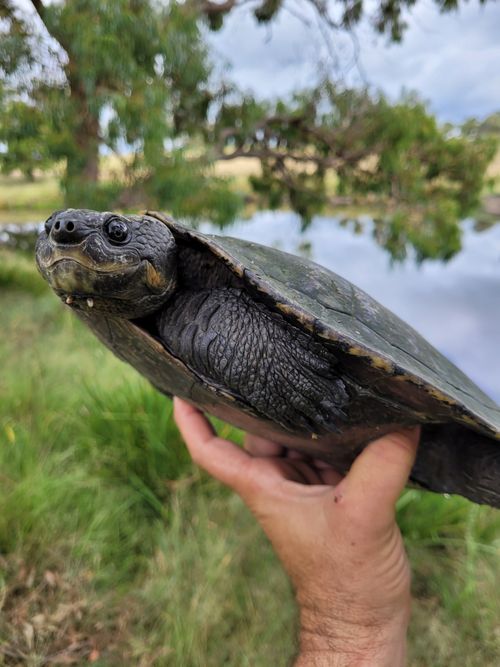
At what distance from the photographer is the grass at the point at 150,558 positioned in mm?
1271

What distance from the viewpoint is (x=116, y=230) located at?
80 centimetres

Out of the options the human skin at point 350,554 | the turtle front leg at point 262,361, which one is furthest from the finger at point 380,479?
the turtle front leg at point 262,361

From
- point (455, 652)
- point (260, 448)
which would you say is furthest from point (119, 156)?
point (455, 652)

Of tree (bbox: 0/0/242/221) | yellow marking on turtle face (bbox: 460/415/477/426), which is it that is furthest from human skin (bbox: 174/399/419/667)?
tree (bbox: 0/0/242/221)

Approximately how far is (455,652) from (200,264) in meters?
1.38

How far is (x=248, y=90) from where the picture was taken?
4246mm

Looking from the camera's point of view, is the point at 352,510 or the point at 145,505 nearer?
the point at 352,510

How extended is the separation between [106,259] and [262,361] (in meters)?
0.34

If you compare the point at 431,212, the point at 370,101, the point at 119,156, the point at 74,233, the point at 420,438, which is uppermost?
the point at 370,101

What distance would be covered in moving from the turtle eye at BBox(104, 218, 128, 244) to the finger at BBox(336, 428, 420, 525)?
0.69m

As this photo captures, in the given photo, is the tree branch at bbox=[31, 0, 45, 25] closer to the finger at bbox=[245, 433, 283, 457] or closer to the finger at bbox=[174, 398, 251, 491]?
the finger at bbox=[174, 398, 251, 491]

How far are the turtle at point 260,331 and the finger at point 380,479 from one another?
1.7 inches

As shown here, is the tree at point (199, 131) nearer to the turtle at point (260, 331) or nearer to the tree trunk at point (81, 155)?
the tree trunk at point (81, 155)

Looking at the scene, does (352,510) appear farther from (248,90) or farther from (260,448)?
(248,90)
